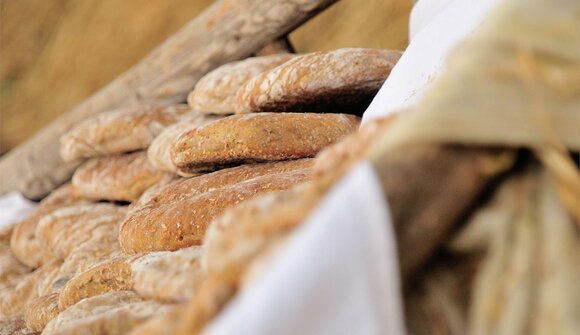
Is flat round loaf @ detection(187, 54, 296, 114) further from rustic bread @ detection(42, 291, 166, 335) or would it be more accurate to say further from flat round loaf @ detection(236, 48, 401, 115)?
rustic bread @ detection(42, 291, 166, 335)

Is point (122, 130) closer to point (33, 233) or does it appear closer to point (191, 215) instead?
point (33, 233)

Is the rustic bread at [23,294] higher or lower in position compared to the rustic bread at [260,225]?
lower

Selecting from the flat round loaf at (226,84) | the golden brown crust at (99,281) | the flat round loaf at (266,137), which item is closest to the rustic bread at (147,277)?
the golden brown crust at (99,281)

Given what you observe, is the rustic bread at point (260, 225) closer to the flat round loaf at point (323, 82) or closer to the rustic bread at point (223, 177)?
the rustic bread at point (223, 177)

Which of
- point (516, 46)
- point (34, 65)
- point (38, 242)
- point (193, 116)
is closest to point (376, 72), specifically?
point (193, 116)

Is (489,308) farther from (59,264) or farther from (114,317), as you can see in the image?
(59,264)

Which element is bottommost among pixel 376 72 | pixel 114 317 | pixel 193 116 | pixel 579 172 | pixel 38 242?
pixel 38 242
